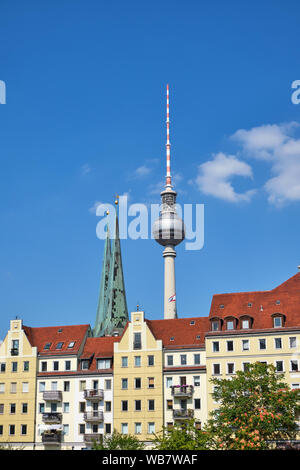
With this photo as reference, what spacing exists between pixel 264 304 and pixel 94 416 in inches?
1044

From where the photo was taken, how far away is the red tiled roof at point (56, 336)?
10438cm

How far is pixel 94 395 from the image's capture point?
324 feet

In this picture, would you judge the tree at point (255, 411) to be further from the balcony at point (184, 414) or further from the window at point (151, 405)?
the window at point (151, 405)

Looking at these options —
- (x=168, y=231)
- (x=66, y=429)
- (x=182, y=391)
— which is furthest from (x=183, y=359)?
(x=168, y=231)

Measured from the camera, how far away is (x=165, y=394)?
318ft

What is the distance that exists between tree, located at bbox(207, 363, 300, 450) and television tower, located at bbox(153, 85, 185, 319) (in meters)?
92.5

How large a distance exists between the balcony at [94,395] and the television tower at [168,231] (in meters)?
77.6

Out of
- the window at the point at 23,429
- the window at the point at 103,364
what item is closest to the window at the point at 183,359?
the window at the point at 103,364

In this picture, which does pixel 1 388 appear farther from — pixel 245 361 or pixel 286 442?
pixel 286 442

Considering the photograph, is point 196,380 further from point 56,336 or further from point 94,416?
point 56,336

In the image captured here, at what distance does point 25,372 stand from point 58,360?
5015 millimetres

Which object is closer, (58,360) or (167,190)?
(58,360)

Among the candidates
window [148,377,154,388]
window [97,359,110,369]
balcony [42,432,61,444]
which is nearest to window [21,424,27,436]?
balcony [42,432,61,444]
